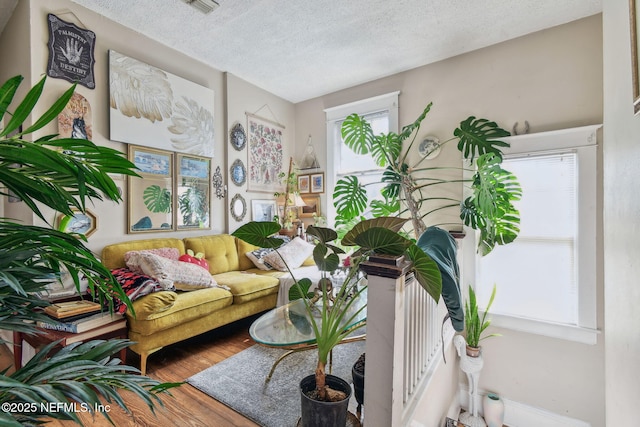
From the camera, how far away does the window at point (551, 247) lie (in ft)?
7.63

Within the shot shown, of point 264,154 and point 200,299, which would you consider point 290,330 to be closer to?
point 200,299

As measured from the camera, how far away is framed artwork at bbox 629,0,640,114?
88cm

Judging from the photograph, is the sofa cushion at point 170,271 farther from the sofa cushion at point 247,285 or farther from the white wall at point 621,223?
the white wall at point 621,223

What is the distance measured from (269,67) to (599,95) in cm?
308

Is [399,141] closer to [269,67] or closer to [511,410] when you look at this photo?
[269,67]

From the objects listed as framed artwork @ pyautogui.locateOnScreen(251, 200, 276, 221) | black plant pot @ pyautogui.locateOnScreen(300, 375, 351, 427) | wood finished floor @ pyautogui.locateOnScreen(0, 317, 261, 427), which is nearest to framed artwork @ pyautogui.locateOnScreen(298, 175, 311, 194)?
framed artwork @ pyautogui.locateOnScreen(251, 200, 276, 221)

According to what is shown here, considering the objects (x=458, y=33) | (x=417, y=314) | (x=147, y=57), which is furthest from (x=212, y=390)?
(x=458, y=33)

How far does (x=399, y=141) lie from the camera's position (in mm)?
2633

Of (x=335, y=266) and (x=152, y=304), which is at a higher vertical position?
(x=335, y=266)

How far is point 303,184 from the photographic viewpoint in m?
4.25

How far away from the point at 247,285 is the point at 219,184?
1.36 metres

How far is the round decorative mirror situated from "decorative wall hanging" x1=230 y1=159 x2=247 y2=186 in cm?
18

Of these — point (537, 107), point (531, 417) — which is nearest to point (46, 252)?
point (537, 107)

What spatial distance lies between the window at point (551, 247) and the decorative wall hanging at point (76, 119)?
3704 millimetres
